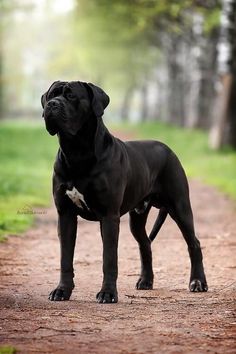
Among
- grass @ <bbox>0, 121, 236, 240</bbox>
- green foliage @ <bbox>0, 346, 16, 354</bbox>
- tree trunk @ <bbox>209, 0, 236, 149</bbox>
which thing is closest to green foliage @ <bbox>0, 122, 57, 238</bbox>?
grass @ <bbox>0, 121, 236, 240</bbox>

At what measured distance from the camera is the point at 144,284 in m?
7.82

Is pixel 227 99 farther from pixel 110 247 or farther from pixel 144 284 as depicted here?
pixel 110 247

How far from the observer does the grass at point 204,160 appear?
1819 cm

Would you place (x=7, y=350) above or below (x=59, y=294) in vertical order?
above

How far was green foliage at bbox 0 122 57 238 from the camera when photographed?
12609 millimetres

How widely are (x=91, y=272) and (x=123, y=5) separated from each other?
22.7 meters

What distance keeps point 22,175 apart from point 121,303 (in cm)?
1254

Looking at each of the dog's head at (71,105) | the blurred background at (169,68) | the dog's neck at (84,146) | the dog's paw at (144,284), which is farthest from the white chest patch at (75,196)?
the blurred background at (169,68)

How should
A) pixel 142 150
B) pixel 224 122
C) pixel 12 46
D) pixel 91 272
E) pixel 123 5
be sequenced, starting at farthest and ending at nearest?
pixel 12 46
pixel 123 5
pixel 224 122
pixel 91 272
pixel 142 150

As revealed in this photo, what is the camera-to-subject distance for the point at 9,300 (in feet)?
22.4

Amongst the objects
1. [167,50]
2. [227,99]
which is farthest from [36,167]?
[167,50]

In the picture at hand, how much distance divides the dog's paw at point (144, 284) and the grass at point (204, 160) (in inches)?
314

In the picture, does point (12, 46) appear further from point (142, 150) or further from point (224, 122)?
point (142, 150)

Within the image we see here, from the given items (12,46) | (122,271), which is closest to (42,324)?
(122,271)
